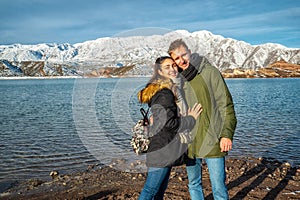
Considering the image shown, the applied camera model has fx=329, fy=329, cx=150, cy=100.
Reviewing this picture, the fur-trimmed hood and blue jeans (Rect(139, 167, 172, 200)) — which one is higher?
the fur-trimmed hood

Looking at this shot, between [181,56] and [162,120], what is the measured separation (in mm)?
1133

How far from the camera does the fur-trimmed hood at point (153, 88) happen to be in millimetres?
4788

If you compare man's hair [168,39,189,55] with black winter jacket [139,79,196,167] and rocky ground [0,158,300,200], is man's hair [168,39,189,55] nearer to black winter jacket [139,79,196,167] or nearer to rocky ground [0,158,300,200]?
black winter jacket [139,79,196,167]

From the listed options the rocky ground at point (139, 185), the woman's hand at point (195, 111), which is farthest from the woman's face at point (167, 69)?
the rocky ground at point (139, 185)

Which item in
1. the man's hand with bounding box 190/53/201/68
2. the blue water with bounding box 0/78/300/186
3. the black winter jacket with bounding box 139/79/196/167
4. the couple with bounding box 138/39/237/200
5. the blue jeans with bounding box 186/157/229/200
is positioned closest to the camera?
the black winter jacket with bounding box 139/79/196/167

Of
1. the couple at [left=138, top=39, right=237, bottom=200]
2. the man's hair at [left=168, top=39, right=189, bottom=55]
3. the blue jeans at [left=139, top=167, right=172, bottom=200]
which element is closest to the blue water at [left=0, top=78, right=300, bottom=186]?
the man's hair at [left=168, top=39, right=189, bottom=55]

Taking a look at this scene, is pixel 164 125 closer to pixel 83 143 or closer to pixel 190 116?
pixel 190 116

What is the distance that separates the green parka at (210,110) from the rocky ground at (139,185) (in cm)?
351

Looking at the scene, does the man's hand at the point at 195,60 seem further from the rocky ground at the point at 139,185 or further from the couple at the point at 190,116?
the rocky ground at the point at 139,185

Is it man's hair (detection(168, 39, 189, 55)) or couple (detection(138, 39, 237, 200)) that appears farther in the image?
man's hair (detection(168, 39, 189, 55))

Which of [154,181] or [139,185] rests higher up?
[154,181]

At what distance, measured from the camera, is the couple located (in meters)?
4.88

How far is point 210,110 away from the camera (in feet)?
17.5

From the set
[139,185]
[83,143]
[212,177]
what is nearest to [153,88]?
[212,177]
